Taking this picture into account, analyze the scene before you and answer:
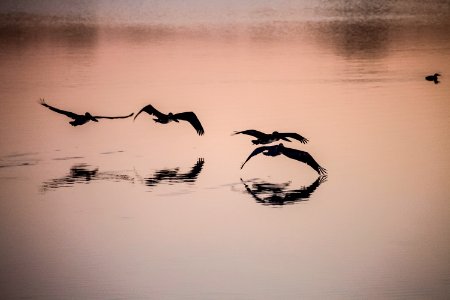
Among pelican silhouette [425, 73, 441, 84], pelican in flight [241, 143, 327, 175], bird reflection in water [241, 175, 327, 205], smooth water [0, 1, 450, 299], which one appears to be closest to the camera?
smooth water [0, 1, 450, 299]

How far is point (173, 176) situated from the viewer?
539 inches

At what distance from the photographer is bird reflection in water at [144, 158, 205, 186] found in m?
13.5

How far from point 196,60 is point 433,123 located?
32.4 feet

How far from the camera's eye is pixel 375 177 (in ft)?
44.5

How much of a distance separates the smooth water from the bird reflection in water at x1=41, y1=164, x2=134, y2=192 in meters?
0.04

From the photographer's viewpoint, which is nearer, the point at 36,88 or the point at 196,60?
the point at 36,88

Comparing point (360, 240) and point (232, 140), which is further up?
point (232, 140)

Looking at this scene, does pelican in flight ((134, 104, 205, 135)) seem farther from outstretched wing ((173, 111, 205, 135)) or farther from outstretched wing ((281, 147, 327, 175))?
outstretched wing ((281, 147, 327, 175))

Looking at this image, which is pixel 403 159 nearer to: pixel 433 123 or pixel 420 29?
pixel 433 123

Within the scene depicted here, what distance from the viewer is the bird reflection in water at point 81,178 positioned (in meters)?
13.6

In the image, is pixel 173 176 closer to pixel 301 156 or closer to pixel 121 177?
pixel 121 177

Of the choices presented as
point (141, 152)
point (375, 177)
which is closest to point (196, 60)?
point (141, 152)

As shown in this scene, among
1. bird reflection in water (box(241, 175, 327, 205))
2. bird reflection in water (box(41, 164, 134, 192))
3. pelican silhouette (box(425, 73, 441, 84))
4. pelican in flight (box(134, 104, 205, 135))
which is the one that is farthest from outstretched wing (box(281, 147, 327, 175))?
pelican silhouette (box(425, 73, 441, 84))

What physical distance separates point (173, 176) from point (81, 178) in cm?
138
